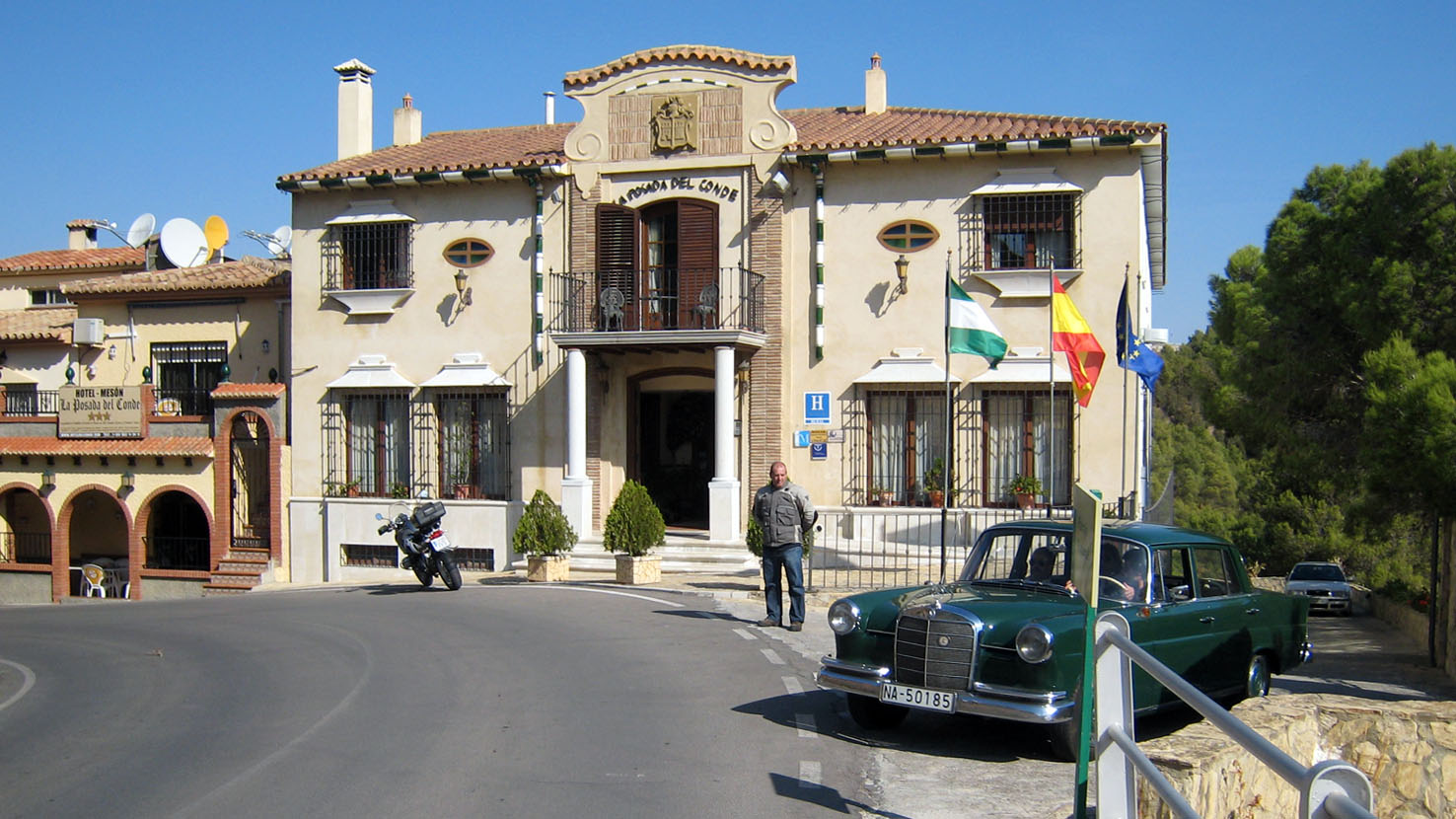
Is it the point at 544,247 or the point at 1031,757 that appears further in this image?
the point at 544,247

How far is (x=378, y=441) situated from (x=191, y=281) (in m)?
6.21

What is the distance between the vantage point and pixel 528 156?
23.6 meters

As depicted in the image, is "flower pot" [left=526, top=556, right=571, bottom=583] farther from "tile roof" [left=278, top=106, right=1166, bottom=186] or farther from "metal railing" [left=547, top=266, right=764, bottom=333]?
"tile roof" [left=278, top=106, right=1166, bottom=186]

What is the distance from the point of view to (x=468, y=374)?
76.8 ft

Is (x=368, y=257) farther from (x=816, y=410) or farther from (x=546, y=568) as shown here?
(x=816, y=410)

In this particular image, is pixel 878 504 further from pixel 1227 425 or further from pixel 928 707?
pixel 928 707

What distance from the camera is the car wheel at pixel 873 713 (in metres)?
8.59

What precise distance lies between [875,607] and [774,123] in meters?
14.9

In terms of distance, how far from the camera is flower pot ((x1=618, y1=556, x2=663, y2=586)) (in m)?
18.3

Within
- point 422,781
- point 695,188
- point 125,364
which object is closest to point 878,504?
point 695,188

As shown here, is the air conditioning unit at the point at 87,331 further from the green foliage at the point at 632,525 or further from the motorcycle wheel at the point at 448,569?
the green foliage at the point at 632,525

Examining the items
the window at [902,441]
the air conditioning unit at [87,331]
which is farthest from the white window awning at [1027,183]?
the air conditioning unit at [87,331]

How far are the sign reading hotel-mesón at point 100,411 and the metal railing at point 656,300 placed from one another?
9641 mm

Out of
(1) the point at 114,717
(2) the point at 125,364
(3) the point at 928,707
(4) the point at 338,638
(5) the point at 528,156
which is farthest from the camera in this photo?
(2) the point at 125,364
